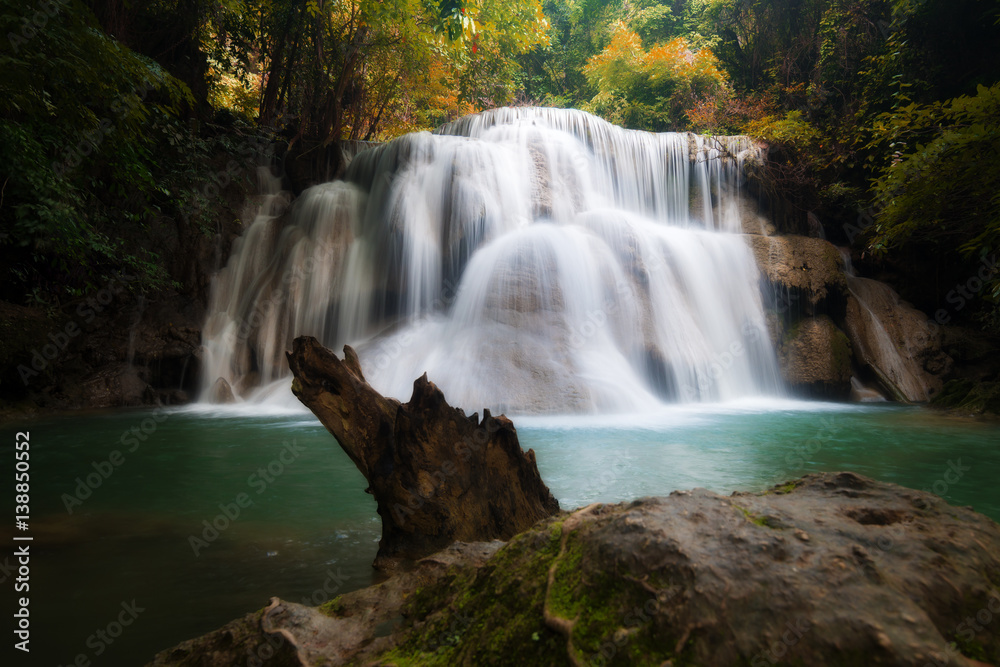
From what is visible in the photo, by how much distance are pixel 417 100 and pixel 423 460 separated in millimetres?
19483

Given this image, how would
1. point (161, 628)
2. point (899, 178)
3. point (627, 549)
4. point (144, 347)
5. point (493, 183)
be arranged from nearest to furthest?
point (627, 549) < point (161, 628) < point (899, 178) < point (144, 347) < point (493, 183)

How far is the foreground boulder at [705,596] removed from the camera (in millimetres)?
1242

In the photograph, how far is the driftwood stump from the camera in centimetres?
285

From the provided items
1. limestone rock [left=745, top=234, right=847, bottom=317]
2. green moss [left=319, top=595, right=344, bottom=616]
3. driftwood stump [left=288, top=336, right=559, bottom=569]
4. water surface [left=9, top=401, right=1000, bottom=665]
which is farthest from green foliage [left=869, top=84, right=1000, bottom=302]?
green moss [left=319, top=595, right=344, bottom=616]

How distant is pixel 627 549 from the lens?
1.51 metres

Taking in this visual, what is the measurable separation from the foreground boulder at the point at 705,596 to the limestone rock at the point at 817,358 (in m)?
10.1

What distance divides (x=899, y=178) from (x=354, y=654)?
32.4 feet

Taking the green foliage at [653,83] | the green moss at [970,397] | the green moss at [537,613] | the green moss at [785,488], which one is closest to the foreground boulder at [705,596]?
the green moss at [537,613]

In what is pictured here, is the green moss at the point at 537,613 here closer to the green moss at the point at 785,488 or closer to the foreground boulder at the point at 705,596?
the foreground boulder at the point at 705,596

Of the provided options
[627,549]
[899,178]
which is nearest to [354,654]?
[627,549]

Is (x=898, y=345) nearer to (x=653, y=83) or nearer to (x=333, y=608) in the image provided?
(x=333, y=608)

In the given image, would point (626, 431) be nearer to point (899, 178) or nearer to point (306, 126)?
point (899, 178)

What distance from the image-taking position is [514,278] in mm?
10227

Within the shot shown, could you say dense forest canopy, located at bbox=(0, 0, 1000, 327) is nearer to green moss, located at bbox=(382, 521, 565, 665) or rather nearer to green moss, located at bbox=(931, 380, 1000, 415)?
green moss, located at bbox=(931, 380, 1000, 415)
